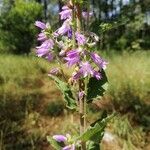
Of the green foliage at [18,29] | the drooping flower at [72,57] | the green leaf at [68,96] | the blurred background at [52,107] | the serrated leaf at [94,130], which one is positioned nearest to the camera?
the drooping flower at [72,57]

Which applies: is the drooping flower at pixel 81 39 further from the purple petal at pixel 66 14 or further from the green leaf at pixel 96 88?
the green leaf at pixel 96 88

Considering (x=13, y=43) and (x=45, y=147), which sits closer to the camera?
(x=45, y=147)

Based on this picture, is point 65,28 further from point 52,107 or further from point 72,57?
point 52,107

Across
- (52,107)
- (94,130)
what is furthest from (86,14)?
(52,107)

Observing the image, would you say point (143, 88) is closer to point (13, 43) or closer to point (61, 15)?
point (61, 15)

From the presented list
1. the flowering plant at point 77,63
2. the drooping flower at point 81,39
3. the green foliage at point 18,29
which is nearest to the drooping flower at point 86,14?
the flowering plant at point 77,63

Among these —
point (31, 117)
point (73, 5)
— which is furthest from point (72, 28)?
point (31, 117)

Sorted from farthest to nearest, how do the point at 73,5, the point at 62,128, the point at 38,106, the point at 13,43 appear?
the point at 13,43
the point at 38,106
the point at 62,128
the point at 73,5
